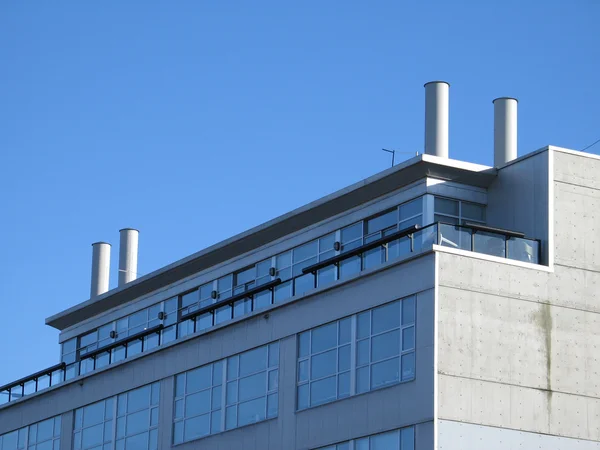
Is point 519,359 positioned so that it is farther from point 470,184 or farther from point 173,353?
point 173,353

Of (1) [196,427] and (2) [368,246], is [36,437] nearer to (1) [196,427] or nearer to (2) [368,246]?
(1) [196,427]

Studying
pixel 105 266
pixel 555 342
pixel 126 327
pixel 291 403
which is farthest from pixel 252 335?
pixel 105 266

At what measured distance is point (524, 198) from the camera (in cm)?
3969

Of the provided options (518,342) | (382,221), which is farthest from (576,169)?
(382,221)

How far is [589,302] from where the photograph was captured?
38094 millimetres

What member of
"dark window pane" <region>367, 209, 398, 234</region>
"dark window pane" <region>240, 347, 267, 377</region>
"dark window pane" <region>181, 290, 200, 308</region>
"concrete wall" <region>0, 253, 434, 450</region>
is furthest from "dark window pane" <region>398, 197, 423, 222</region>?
"dark window pane" <region>181, 290, 200, 308</region>

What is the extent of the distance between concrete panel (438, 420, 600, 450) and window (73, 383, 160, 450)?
13.5 m

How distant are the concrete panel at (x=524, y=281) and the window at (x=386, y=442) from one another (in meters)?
3.86

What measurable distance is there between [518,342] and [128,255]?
29.6 m

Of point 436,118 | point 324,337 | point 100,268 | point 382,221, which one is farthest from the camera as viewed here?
point 100,268

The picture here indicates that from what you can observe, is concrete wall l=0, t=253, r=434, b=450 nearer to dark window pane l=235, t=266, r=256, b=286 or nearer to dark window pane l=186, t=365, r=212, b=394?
dark window pane l=186, t=365, r=212, b=394

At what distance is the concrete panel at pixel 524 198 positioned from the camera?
127 feet

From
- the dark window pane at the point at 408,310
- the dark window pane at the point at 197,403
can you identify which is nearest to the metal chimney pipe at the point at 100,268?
the dark window pane at the point at 197,403

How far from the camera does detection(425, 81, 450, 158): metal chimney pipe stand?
146 ft
